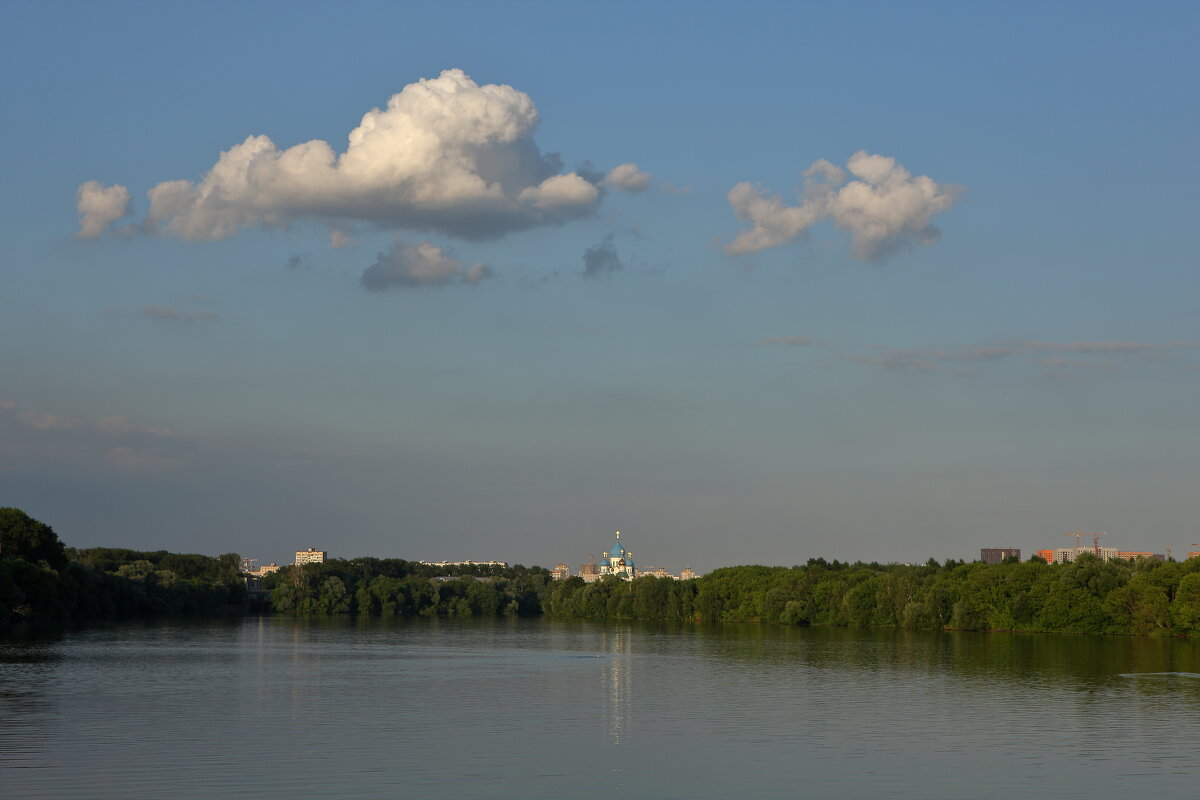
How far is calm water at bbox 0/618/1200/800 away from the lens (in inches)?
1034

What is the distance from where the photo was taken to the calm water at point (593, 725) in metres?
26.3

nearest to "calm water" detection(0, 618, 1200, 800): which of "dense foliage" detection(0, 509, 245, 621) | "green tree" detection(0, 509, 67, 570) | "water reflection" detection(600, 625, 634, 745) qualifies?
"water reflection" detection(600, 625, 634, 745)

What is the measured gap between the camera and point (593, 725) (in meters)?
36.5

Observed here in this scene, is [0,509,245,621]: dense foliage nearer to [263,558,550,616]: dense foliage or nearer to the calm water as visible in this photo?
[263,558,550,616]: dense foliage

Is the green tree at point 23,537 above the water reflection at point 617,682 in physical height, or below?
above

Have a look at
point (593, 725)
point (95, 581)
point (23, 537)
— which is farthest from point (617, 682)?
point (95, 581)

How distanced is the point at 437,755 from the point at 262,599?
556 feet

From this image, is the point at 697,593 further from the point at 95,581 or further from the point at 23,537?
the point at 23,537

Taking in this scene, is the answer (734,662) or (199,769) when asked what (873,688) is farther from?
(199,769)

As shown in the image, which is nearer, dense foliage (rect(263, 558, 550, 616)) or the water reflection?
the water reflection

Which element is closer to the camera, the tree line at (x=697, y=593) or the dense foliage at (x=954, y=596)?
the dense foliage at (x=954, y=596)

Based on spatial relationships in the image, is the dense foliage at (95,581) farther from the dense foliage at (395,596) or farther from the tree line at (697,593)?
the dense foliage at (395,596)

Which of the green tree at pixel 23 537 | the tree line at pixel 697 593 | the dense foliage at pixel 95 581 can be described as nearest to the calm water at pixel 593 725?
the tree line at pixel 697 593

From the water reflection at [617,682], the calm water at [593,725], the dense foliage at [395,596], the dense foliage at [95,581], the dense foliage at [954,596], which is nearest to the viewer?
the calm water at [593,725]
